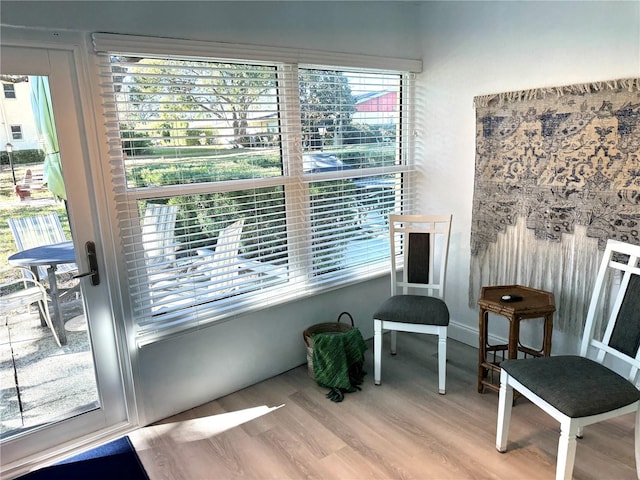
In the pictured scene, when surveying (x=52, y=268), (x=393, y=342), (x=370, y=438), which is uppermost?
(x=52, y=268)

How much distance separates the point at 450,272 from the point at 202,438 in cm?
208

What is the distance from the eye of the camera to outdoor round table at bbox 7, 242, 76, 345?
6.97 ft

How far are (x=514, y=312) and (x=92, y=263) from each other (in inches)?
87.4

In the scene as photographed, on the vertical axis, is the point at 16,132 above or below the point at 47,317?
above

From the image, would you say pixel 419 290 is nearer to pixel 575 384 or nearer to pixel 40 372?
pixel 575 384

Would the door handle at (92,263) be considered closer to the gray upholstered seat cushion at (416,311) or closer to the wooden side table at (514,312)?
the gray upholstered seat cushion at (416,311)

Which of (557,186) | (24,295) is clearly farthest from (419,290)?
(24,295)

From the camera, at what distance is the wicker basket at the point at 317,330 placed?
289 centimetres

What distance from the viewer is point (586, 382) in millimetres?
1872

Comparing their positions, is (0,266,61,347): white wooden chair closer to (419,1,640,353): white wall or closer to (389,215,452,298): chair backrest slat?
(389,215,452,298): chair backrest slat

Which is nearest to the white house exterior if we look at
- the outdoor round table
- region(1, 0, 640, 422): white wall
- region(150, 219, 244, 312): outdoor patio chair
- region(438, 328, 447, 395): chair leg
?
region(1, 0, 640, 422): white wall

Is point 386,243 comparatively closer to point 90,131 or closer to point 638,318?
point 638,318

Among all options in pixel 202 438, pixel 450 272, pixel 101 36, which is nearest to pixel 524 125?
pixel 450 272

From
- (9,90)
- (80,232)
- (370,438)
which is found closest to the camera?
(9,90)
